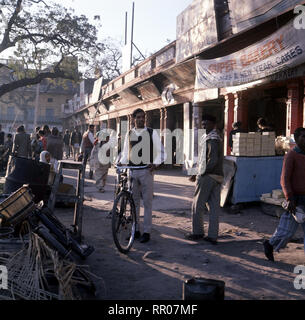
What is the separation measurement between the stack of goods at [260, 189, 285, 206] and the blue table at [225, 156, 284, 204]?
1.21 feet

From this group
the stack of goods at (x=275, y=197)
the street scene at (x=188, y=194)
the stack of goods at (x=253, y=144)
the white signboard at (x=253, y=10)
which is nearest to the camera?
the street scene at (x=188, y=194)

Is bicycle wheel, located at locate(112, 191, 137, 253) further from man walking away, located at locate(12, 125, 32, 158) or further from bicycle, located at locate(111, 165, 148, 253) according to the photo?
man walking away, located at locate(12, 125, 32, 158)

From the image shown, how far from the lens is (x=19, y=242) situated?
3.55 metres

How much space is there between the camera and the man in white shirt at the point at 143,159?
5387 millimetres

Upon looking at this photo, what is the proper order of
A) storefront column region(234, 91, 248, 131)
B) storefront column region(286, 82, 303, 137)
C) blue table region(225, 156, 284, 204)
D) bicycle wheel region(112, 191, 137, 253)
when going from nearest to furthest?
bicycle wheel region(112, 191, 137, 253), blue table region(225, 156, 284, 204), storefront column region(286, 82, 303, 137), storefront column region(234, 91, 248, 131)

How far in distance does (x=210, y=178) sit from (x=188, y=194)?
181 inches

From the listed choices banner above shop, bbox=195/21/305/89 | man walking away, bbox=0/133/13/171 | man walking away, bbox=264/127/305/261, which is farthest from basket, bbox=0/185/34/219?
man walking away, bbox=0/133/13/171

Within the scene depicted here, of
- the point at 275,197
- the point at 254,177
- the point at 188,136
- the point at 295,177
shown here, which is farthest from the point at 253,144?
the point at 188,136

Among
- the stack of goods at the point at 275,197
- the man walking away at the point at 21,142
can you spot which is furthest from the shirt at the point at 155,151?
the man walking away at the point at 21,142

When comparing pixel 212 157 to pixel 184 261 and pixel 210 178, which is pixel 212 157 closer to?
pixel 210 178

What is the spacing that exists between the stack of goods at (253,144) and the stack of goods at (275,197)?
0.97 m

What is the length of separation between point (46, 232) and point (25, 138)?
8867mm

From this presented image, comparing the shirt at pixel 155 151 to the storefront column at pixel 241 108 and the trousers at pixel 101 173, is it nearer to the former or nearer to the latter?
the trousers at pixel 101 173

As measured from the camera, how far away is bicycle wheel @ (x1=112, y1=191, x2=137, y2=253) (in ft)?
15.5
